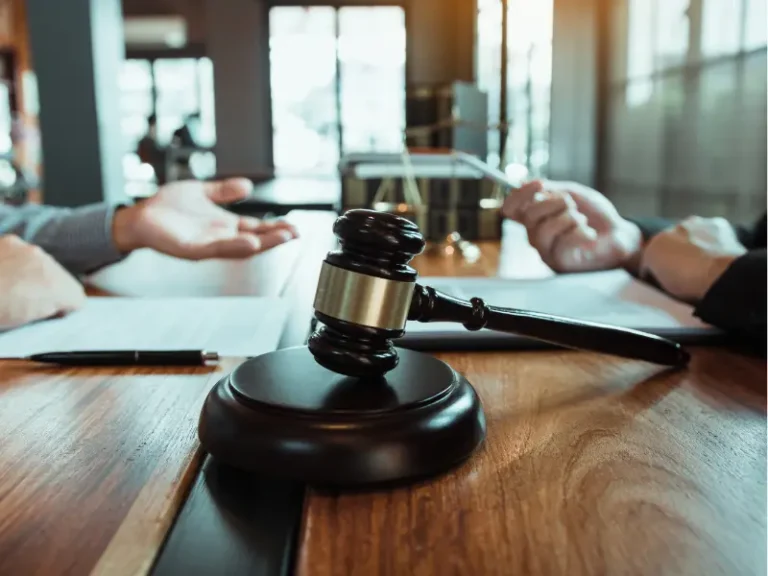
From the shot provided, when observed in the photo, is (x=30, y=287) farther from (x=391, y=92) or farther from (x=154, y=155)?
(x=391, y=92)

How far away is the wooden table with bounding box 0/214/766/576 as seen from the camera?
0.97 ft

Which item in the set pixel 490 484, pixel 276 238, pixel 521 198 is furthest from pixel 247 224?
pixel 490 484

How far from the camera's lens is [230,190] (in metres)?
1.05

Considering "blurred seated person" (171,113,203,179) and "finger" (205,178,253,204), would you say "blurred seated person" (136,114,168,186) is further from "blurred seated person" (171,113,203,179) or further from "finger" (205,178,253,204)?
"finger" (205,178,253,204)

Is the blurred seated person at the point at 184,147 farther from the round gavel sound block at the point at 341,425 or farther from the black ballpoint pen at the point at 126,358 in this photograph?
the round gavel sound block at the point at 341,425

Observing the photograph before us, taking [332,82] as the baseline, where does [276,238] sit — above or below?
below

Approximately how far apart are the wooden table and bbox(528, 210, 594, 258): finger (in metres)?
0.42

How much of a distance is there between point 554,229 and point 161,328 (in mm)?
519

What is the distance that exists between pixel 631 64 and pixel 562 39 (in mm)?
807

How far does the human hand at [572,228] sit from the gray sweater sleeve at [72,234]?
0.55 metres

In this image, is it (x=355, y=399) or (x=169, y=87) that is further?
(x=169, y=87)

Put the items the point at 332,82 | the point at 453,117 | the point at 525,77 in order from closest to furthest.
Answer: the point at 453,117
the point at 525,77
the point at 332,82

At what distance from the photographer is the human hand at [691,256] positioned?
769mm

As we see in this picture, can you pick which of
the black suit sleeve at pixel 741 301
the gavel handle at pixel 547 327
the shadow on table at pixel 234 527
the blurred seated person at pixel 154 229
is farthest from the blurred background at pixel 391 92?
the shadow on table at pixel 234 527
